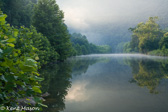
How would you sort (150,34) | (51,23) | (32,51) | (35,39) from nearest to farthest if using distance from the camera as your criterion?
1. (32,51)
2. (35,39)
3. (51,23)
4. (150,34)

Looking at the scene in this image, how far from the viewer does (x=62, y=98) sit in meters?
8.11

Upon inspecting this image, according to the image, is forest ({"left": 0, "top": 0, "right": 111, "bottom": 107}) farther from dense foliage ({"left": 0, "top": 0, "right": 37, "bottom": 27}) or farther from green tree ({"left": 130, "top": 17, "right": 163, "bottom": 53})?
green tree ({"left": 130, "top": 17, "right": 163, "bottom": 53})

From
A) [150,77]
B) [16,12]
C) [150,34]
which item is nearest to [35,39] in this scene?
[150,77]

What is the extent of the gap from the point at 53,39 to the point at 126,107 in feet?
94.6

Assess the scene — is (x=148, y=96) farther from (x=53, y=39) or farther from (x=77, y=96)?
(x=53, y=39)

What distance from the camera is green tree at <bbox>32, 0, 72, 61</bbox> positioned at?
3269 centimetres

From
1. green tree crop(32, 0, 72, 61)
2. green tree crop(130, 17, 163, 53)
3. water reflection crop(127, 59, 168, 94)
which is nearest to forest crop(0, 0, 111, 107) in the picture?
green tree crop(32, 0, 72, 61)

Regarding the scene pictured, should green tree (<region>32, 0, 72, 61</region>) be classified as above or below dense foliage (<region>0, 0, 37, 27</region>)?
below

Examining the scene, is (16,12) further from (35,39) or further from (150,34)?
(150,34)

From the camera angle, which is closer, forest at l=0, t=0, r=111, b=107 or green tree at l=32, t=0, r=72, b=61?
forest at l=0, t=0, r=111, b=107

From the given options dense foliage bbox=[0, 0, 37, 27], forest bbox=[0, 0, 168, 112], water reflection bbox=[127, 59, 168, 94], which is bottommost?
water reflection bbox=[127, 59, 168, 94]

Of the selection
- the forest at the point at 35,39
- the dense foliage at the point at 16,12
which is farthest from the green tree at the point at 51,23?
the dense foliage at the point at 16,12

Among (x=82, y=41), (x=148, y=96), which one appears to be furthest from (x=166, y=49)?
(x=82, y=41)

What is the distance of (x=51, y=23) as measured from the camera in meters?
32.9
